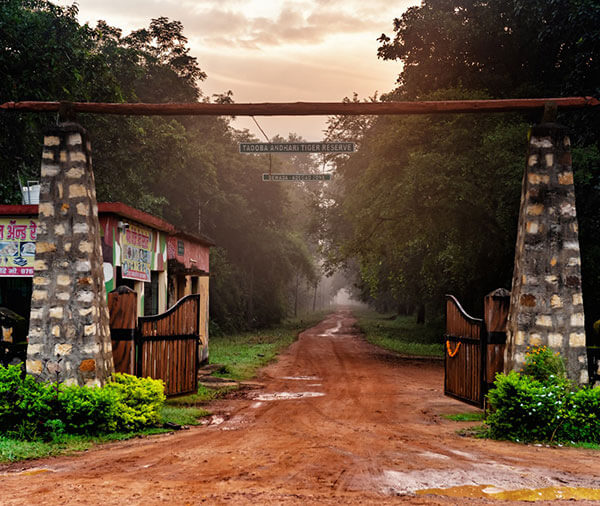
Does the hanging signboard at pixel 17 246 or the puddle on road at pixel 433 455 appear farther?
the hanging signboard at pixel 17 246

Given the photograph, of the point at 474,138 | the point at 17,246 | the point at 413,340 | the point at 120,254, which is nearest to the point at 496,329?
the point at 120,254

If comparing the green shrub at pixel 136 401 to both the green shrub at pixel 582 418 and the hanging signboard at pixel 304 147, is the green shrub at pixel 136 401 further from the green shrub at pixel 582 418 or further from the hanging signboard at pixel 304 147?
the green shrub at pixel 582 418

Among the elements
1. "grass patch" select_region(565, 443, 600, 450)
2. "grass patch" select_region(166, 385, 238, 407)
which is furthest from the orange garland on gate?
"grass patch" select_region(166, 385, 238, 407)

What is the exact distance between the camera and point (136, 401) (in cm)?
958

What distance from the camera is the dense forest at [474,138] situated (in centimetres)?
1847

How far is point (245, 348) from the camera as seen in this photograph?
26.8 metres

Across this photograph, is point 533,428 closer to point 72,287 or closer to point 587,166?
point 72,287

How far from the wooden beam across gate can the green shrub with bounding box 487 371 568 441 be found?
161 inches

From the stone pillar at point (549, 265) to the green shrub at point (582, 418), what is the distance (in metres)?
0.69

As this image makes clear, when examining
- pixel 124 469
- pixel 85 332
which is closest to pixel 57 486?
pixel 124 469

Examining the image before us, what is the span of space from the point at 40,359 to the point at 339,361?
14.0 metres

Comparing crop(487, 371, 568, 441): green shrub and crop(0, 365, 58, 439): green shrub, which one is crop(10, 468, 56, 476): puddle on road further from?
crop(487, 371, 568, 441): green shrub

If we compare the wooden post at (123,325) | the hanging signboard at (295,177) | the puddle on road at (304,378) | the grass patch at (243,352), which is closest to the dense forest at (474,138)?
the grass patch at (243,352)

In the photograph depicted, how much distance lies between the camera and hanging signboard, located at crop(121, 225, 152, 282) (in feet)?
44.8
